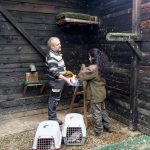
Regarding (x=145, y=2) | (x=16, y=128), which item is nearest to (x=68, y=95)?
(x=16, y=128)

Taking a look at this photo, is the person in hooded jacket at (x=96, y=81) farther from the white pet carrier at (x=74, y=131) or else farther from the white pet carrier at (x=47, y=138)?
the white pet carrier at (x=47, y=138)

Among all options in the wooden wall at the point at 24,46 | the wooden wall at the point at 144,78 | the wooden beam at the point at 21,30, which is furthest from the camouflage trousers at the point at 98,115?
the wooden beam at the point at 21,30

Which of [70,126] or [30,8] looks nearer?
[70,126]

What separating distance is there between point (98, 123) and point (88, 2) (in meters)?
3.47

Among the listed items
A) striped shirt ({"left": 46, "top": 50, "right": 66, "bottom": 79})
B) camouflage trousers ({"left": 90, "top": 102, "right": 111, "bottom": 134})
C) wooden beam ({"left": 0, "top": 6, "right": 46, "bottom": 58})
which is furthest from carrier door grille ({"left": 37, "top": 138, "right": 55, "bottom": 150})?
wooden beam ({"left": 0, "top": 6, "right": 46, "bottom": 58})

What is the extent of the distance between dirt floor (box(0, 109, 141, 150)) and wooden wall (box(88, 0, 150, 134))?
339 millimetres

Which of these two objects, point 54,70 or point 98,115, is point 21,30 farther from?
point 98,115

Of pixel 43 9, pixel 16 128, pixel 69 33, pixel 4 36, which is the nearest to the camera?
pixel 16 128

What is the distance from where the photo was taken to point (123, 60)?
17.2ft

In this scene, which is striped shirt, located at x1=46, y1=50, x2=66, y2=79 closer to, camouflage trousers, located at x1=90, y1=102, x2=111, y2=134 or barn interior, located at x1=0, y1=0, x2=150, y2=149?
camouflage trousers, located at x1=90, y1=102, x2=111, y2=134

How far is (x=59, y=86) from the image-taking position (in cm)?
498

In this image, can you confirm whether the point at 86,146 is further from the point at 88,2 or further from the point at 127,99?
the point at 88,2

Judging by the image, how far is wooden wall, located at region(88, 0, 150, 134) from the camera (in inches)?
182

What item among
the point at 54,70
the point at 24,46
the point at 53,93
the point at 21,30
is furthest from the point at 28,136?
the point at 21,30
